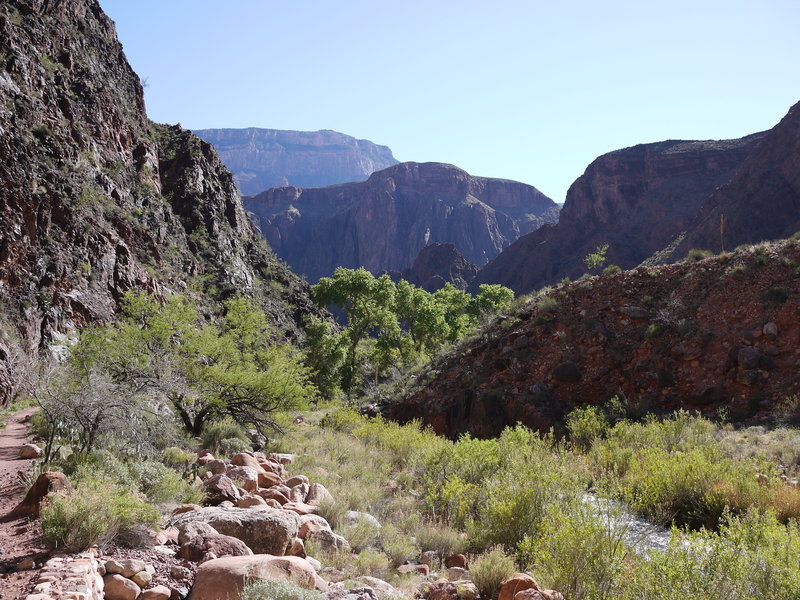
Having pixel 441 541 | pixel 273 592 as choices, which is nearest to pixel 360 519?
pixel 441 541

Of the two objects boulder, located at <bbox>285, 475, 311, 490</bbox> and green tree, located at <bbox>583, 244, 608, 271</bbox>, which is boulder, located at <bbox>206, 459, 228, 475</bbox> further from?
green tree, located at <bbox>583, 244, 608, 271</bbox>

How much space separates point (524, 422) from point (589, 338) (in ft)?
13.5

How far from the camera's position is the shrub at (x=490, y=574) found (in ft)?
16.1

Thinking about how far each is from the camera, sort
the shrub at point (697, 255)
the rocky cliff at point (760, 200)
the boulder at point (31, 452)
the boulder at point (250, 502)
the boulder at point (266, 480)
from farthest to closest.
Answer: the rocky cliff at point (760, 200), the shrub at point (697, 255), the boulder at point (31, 452), the boulder at point (266, 480), the boulder at point (250, 502)

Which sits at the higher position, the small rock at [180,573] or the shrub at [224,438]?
the small rock at [180,573]

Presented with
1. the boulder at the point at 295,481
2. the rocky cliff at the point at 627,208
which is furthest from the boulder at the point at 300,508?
the rocky cliff at the point at 627,208

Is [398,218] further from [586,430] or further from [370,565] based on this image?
[370,565]

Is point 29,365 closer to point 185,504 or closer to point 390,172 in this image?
point 185,504

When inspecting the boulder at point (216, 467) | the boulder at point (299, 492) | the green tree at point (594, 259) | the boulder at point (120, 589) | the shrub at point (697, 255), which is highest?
the green tree at point (594, 259)

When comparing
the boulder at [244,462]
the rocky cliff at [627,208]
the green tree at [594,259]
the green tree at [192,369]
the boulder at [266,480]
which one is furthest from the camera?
the rocky cliff at [627,208]

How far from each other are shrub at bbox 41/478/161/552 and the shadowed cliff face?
153 metres

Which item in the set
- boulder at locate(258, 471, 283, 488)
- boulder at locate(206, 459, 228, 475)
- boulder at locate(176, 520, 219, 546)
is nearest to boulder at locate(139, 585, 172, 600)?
boulder at locate(176, 520, 219, 546)

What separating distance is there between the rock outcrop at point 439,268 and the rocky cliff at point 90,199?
65274 mm

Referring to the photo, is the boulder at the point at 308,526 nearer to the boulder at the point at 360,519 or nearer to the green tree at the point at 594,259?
the boulder at the point at 360,519
